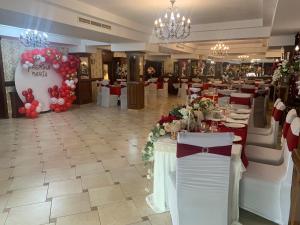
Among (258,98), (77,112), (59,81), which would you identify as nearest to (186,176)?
(258,98)

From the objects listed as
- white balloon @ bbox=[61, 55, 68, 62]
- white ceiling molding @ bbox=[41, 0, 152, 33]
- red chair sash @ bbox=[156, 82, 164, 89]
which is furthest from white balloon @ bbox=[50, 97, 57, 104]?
red chair sash @ bbox=[156, 82, 164, 89]

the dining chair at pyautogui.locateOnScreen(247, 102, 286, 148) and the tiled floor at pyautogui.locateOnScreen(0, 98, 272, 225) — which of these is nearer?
the tiled floor at pyautogui.locateOnScreen(0, 98, 272, 225)

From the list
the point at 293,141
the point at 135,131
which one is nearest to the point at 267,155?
the point at 293,141

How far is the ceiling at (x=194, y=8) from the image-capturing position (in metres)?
5.35

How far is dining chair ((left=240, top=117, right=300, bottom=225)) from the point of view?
2434mm

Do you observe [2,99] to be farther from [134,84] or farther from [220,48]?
[220,48]

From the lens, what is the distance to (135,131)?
675cm

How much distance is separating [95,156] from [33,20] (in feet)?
9.83

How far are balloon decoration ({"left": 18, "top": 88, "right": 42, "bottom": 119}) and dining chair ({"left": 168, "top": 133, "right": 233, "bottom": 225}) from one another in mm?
7718

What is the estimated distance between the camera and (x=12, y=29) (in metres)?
8.05

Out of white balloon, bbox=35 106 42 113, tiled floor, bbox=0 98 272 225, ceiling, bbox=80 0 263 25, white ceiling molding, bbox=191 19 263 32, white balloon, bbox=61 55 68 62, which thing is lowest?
tiled floor, bbox=0 98 272 225

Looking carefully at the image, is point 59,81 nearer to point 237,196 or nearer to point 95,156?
point 95,156

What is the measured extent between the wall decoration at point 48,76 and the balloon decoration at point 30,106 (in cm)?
19

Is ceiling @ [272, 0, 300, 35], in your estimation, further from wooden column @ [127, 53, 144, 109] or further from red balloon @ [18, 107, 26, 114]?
red balloon @ [18, 107, 26, 114]
